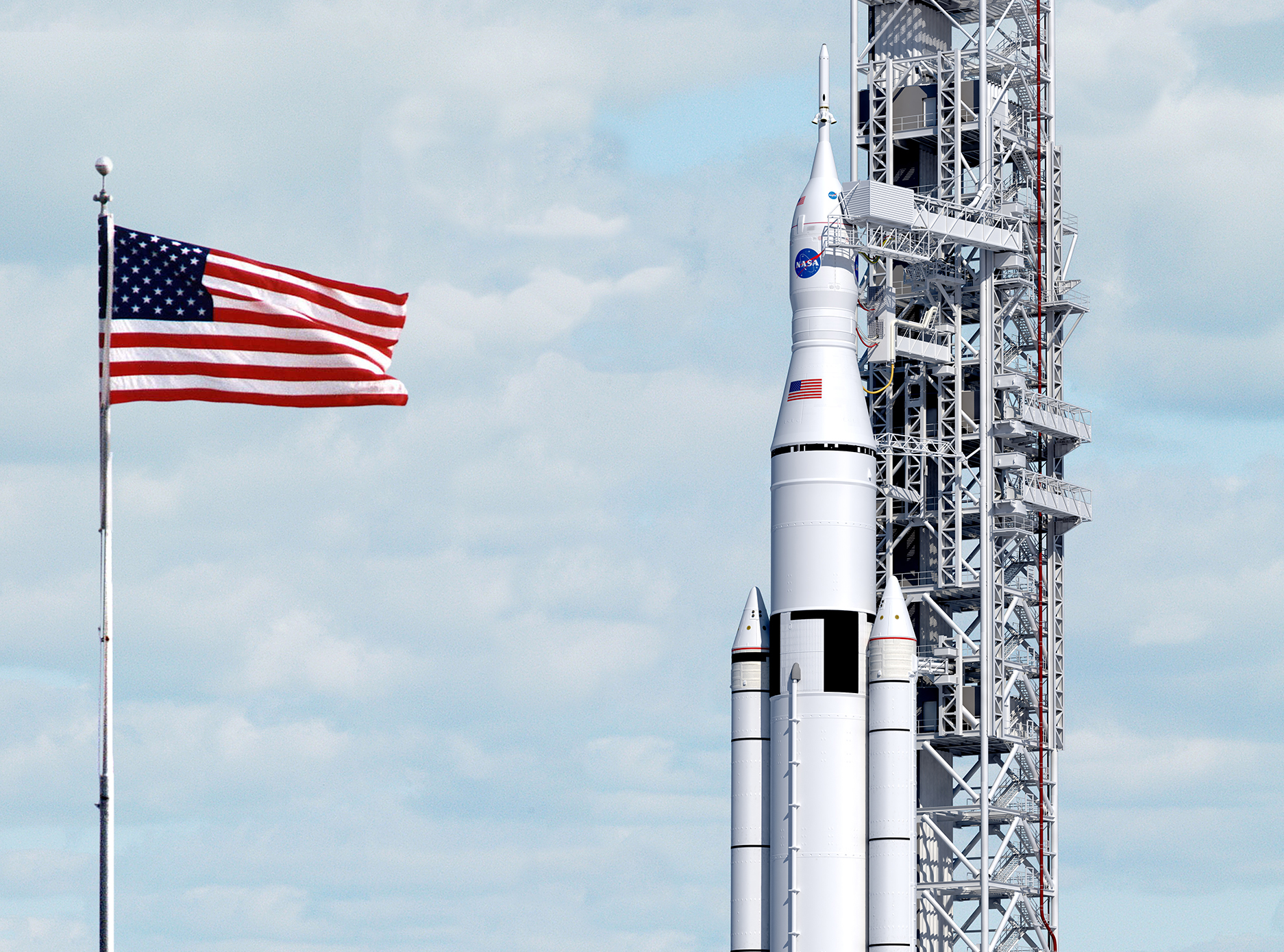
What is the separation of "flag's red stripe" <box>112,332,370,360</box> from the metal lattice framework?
38884mm

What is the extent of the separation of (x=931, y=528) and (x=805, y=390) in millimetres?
9661

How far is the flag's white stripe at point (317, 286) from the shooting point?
4453 centimetres

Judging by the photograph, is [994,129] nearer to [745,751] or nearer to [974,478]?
[974,478]

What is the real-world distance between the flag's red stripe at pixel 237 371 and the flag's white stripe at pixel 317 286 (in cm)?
111

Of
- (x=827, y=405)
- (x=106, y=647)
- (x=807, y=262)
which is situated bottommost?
(x=106, y=647)

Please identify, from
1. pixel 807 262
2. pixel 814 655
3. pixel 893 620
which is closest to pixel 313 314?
pixel 814 655

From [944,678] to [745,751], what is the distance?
9693 millimetres

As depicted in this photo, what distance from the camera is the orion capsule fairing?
245 ft

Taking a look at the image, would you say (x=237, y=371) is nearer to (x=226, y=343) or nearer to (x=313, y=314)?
(x=226, y=343)

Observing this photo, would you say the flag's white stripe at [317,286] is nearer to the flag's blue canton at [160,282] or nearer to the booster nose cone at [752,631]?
the flag's blue canton at [160,282]

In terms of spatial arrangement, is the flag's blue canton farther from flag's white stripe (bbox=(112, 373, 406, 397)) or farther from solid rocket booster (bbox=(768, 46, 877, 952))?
solid rocket booster (bbox=(768, 46, 877, 952))

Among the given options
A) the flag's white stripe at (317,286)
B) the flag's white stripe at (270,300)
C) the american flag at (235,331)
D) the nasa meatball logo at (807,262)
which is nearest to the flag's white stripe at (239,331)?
the american flag at (235,331)

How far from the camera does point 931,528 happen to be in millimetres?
85500

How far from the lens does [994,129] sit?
3472 inches
